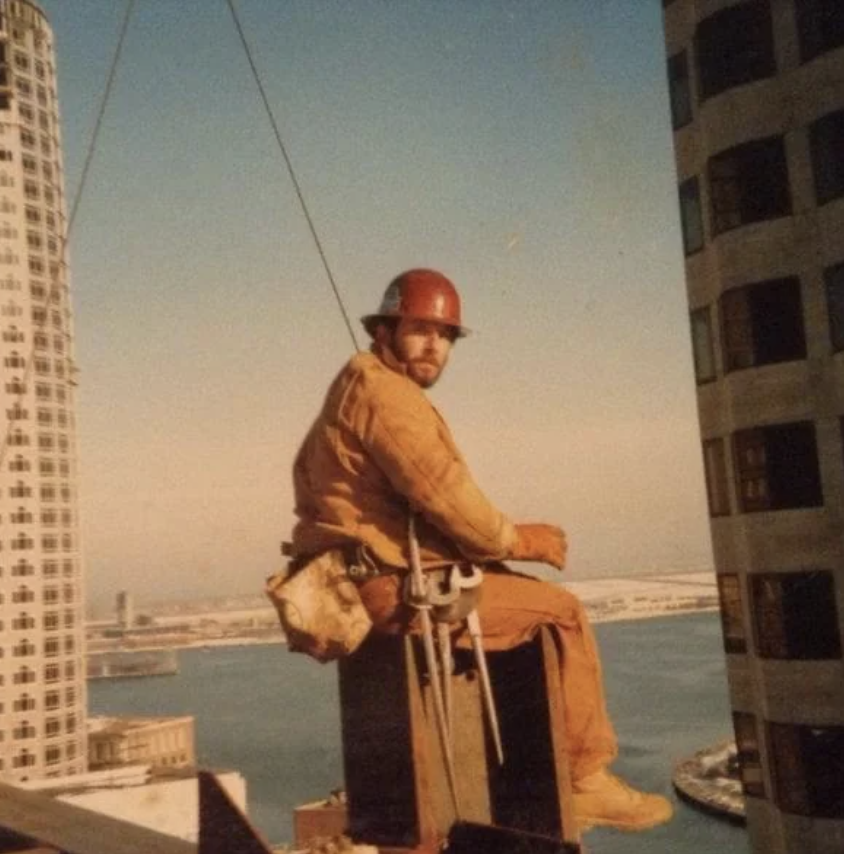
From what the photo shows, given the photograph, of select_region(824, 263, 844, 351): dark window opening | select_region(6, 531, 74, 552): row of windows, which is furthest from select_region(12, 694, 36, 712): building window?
select_region(824, 263, 844, 351): dark window opening

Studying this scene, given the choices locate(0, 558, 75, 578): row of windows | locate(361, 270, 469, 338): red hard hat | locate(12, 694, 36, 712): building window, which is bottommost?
locate(12, 694, 36, 712): building window

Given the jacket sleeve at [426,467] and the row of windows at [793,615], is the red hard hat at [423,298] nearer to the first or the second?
the jacket sleeve at [426,467]

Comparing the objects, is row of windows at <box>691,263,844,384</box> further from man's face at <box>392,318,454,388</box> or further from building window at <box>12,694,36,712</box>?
building window at <box>12,694,36,712</box>

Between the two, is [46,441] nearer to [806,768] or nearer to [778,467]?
[778,467]

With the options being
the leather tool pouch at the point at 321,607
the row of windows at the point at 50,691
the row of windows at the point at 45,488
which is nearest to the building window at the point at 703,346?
the leather tool pouch at the point at 321,607

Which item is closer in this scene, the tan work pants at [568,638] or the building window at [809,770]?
the tan work pants at [568,638]

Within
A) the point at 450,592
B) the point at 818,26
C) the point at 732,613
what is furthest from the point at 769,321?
the point at 450,592
